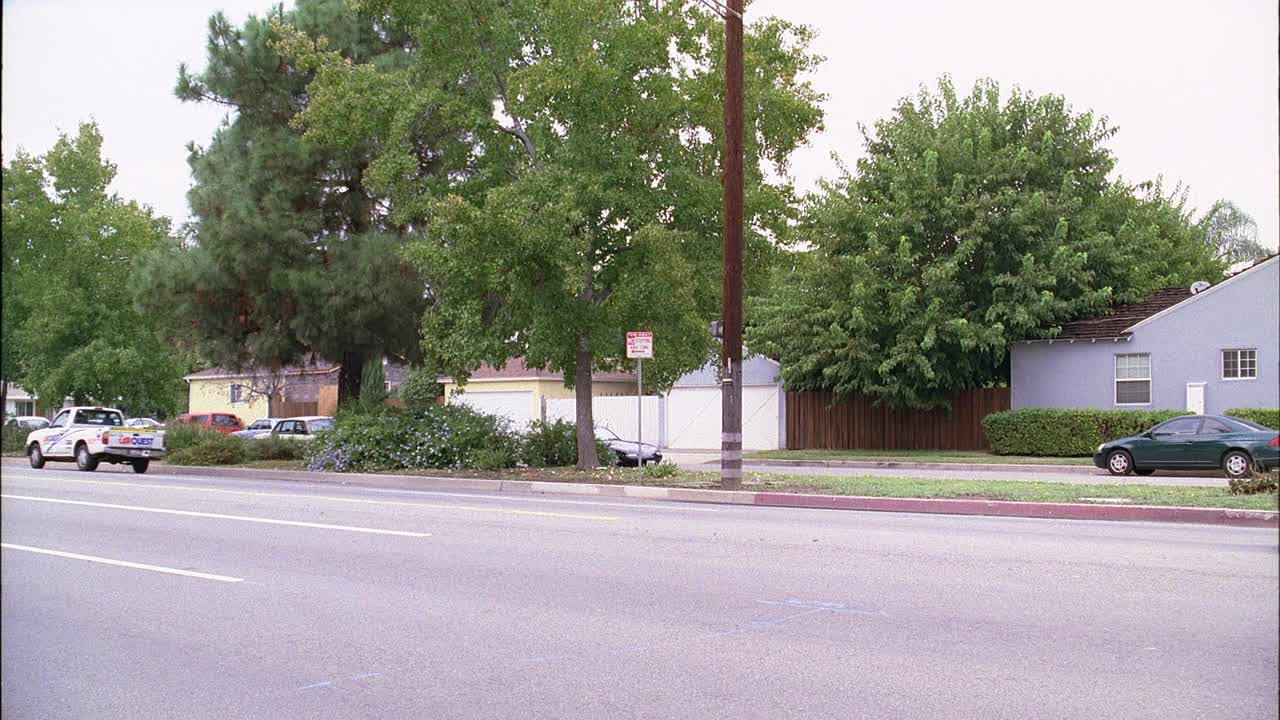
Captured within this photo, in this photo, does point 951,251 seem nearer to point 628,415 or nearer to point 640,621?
point 628,415

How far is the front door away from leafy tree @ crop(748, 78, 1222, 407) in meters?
3.65

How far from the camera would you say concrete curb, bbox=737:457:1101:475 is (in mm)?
27641

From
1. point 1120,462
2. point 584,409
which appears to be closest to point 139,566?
point 584,409

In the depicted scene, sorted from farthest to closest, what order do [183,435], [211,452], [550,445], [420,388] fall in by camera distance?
[183,435]
[420,388]
[211,452]
[550,445]

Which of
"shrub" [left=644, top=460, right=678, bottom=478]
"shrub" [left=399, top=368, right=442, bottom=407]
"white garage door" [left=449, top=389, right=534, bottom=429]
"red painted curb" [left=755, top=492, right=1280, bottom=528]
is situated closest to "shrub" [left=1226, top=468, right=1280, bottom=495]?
"red painted curb" [left=755, top=492, right=1280, bottom=528]

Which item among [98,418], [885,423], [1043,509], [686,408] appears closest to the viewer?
[1043,509]

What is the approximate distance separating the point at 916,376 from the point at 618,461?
10.3 metres

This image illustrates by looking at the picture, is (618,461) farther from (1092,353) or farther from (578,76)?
(1092,353)

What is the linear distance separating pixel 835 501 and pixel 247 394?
160 ft

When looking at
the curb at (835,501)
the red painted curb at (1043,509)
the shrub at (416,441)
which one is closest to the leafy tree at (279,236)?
the shrub at (416,441)

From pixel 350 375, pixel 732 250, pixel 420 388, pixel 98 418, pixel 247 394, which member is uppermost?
pixel 732 250

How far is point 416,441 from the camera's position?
26.1m

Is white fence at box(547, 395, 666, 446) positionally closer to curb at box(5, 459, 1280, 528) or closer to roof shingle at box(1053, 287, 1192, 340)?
roof shingle at box(1053, 287, 1192, 340)

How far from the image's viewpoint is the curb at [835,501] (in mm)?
14844
